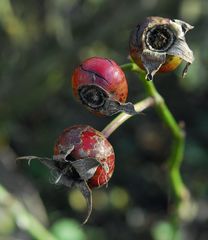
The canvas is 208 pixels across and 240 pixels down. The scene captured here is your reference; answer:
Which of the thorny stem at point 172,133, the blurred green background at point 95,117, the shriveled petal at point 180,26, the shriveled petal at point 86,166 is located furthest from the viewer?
the blurred green background at point 95,117

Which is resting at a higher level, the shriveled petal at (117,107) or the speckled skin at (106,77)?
the speckled skin at (106,77)

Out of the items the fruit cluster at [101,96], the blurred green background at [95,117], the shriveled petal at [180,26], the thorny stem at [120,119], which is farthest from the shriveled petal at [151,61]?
the blurred green background at [95,117]

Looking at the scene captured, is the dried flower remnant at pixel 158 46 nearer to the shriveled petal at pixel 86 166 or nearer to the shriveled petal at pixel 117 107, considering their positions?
the shriveled petal at pixel 117 107

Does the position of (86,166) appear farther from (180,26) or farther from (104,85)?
(180,26)

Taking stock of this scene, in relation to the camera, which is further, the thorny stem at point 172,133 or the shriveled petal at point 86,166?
the thorny stem at point 172,133

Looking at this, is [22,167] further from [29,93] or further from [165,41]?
[165,41]

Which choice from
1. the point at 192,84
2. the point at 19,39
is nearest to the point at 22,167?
the point at 19,39
